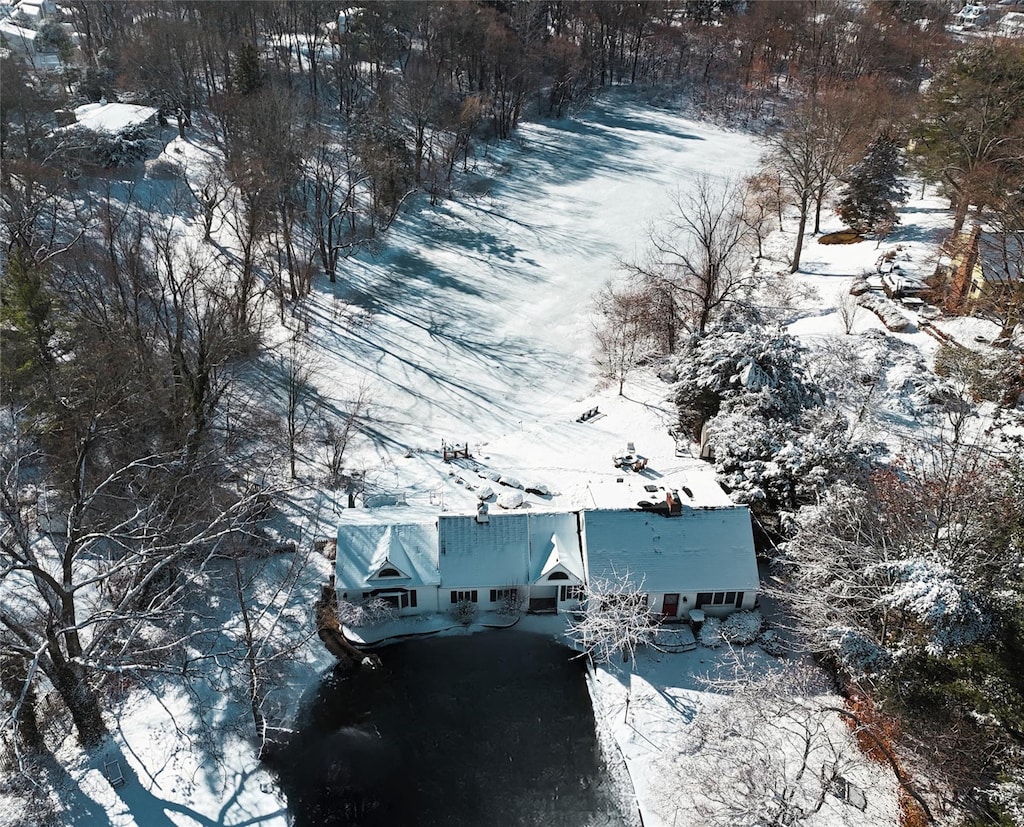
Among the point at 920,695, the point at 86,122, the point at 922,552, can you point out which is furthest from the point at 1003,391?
the point at 86,122

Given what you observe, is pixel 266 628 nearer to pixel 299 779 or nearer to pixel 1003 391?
pixel 299 779

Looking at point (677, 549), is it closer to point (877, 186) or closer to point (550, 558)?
point (550, 558)

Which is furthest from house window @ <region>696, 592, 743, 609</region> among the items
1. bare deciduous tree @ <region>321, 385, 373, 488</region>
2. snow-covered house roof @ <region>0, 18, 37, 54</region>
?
snow-covered house roof @ <region>0, 18, 37, 54</region>

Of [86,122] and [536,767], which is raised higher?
[86,122]

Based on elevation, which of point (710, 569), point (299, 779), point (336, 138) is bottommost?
point (299, 779)

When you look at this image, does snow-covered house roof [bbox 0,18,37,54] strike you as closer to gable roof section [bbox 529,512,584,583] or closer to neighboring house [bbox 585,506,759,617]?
gable roof section [bbox 529,512,584,583]

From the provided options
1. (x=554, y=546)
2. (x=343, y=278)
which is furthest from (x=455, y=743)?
(x=343, y=278)

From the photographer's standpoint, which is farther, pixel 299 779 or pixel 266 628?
pixel 266 628
